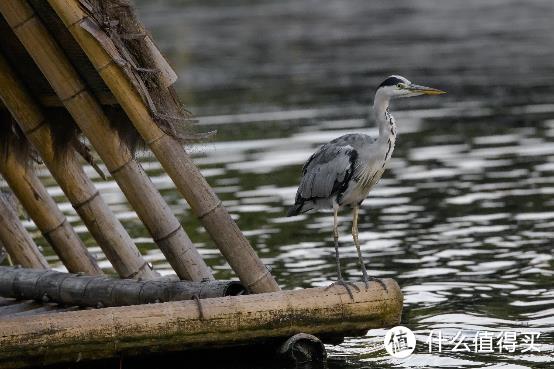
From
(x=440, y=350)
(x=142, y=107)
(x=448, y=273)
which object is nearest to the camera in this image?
(x=142, y=107)

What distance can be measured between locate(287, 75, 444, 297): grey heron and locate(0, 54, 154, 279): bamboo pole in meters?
1.89

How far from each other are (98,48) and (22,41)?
2.38ft

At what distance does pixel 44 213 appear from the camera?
40.2 feet

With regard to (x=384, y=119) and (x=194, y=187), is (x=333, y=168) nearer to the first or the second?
(x=384, y=119)

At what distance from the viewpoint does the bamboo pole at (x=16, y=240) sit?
13.0 metres

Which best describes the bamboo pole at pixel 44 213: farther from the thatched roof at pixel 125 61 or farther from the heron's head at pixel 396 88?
the heron's head at pixel 396 88

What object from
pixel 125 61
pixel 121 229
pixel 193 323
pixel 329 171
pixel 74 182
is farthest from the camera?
pixel 121 229

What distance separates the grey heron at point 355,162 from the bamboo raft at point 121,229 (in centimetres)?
64

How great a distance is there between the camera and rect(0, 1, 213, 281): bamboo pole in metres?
10.4

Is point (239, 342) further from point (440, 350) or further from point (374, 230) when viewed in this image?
point (374, 230)

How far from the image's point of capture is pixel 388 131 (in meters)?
10.4

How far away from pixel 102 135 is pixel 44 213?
190 centimetres

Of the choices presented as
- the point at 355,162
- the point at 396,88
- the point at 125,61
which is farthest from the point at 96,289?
the point at 396,88

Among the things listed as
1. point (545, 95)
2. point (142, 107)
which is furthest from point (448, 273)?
point (545, 95)
